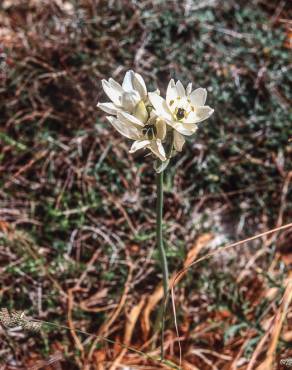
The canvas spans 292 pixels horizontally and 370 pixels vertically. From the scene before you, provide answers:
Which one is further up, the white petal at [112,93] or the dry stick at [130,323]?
the white petal at [112,93]

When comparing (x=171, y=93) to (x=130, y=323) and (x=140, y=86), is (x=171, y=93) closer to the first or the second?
(x=140, y=86)

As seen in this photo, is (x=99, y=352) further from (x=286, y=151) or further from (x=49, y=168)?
(x=286, y=151)

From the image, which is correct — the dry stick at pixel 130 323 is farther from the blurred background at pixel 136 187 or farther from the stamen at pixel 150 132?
the stamen at pixel 150 132

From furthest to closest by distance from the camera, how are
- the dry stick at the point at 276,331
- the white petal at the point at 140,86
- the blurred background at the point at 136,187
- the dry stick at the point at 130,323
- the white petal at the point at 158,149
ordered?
the blurred background at the point at 136,187 < the dry stick at the point at 130,323 < the dry stick at the point at 276,331 < the white petal at the point at 140,86 < the white petal at the point at 158,149

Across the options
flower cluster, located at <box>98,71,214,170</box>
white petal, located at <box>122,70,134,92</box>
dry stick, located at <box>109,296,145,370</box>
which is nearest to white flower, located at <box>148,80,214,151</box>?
flower cluster, located at <box>98,71,214,170</box>

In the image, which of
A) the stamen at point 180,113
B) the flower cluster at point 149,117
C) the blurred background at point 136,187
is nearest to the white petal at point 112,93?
the flower cluster at point 149,117

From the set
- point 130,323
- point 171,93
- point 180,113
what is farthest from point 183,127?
point 130,323

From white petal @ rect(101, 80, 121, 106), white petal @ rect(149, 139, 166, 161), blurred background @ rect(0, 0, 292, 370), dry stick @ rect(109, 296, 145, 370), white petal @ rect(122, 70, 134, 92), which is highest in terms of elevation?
white petal @ rect(122, 70, 134, 92)

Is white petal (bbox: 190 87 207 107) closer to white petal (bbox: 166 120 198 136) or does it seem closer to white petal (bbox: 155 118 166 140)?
white petal (bbox: 166 120 198 136)
